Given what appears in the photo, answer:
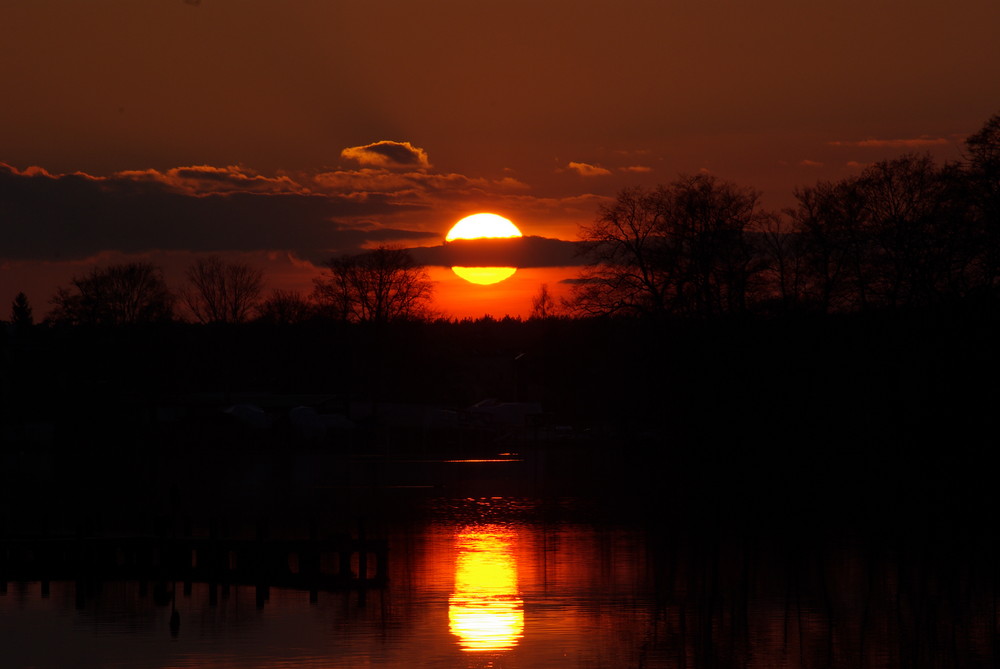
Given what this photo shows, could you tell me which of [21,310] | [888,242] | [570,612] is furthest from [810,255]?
[21,310]

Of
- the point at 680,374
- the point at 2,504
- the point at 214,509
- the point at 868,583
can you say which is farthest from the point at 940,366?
the point at 2,504

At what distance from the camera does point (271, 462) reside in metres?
89.5

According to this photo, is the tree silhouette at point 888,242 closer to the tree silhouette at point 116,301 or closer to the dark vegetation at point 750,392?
the dark vegetation at point 750,392

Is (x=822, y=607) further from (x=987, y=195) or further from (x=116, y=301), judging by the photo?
(x=116, y=301)

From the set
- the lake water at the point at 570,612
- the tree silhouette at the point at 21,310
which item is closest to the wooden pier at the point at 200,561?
the lake water at the point at 570,612

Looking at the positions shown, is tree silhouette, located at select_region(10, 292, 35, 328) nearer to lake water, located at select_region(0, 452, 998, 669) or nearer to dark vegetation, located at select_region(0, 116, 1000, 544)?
dark vegetation, located at select_region(0, 116, 1000, 544)

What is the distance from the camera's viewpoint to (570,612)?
27.1 meters

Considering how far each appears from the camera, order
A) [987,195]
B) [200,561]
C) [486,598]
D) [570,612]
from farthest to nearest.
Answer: [987,195] → [200,561] → [486,598] → [570,612]

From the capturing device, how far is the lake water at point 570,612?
22781 mm

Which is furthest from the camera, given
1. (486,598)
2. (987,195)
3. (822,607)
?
(987,195)

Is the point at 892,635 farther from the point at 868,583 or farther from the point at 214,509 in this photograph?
the point at 214,509

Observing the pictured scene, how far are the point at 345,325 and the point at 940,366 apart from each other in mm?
79277

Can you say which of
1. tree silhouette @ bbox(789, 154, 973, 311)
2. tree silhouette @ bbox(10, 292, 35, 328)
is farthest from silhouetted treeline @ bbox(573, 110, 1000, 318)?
tree silhouette @ bbox(10, 292, 35, 328)

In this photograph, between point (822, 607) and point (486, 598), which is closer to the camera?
point (822, 607)
